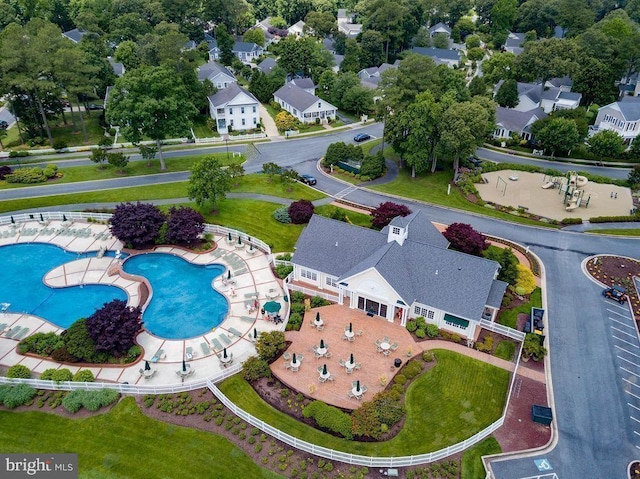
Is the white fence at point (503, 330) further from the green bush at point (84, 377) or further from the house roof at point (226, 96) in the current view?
the house roof at point (226, 96)

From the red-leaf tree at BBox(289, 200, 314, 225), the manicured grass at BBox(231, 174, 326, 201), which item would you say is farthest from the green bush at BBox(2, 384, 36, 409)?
the manicured grass at BBox(231, 174, 326, 201)

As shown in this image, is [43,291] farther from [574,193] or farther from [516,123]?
[516,123]

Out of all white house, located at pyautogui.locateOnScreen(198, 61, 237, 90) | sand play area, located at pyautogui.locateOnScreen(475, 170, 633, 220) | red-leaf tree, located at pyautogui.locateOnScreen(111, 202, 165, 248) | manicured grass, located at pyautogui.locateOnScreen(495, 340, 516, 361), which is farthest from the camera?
white house, located at pyautogui.locateOnScreen(198, 61, 237, 90)

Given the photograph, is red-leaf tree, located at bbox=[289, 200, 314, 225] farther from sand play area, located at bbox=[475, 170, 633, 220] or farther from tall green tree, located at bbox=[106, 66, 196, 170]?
sand play area, located at bbox=[475, 170, 633, 220]

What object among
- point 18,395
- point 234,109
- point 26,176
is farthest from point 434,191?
point 26,176

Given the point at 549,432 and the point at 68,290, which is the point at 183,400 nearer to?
the point at 68,290

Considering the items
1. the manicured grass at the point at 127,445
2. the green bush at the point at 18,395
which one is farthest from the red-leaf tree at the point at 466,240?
the green bush at the point at 18,395
